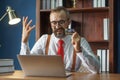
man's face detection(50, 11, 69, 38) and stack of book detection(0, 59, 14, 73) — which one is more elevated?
man's face detection(50, 11, 69, 38)

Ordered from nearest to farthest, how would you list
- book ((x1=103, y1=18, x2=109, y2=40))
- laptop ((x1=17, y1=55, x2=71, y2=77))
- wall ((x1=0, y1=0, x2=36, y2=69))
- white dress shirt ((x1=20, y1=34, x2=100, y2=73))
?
1. laptop ((x1=17, y1=55, x2=71, y2=77))
2. white dress shirt ((x1=20, y1=34, x2=100, y2=73))
3. book ((x1=103, y1=18, x2=109, y2=40))
4. wall ((x1=0, y1=0, x2=36, y2=69))

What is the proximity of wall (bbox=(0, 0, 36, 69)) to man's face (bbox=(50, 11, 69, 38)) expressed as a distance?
1292mm

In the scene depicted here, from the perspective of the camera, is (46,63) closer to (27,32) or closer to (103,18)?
(27,32)

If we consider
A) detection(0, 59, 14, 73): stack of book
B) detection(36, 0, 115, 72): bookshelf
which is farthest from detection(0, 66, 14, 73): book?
detection(36, 0, 115, 72): bookshelf

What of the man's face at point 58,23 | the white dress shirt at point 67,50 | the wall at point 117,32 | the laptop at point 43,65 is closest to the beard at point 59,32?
the man's face at point 58,23

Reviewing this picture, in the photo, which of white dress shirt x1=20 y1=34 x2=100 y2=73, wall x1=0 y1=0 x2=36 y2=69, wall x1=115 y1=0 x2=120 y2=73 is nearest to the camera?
white dress shirt x1=20 y1=34 x2=100 y2=73

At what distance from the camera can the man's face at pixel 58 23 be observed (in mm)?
2172

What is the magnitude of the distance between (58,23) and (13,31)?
148 cm

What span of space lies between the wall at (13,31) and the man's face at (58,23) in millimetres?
1292

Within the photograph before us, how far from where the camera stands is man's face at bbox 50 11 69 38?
2.17 m

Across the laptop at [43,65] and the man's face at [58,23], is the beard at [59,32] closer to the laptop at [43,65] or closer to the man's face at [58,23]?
the man's face at [58,23]

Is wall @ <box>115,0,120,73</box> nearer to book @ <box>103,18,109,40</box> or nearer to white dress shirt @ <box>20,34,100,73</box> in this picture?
book @ <box>103,18,109,40</box>

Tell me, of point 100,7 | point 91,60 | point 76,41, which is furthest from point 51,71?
point 100,7

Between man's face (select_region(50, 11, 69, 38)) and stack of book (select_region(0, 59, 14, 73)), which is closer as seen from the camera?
stack of book (select_region(0, 59, 14, 73))
